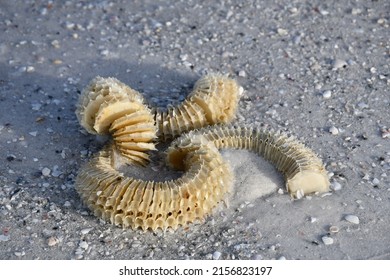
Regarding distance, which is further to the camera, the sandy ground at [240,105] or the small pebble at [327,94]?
the small pebble at [327,94]

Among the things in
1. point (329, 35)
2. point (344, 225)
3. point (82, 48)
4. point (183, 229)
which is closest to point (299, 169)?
point (344, 225)

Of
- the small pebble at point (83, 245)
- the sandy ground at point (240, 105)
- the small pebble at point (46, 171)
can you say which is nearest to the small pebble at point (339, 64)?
the sandy ground at point (240, 105)

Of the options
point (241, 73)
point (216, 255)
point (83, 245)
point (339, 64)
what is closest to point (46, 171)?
point (83, 245)

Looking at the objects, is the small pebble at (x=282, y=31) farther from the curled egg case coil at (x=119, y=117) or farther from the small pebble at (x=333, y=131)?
the curled egg case coil at (x=119, y=117)

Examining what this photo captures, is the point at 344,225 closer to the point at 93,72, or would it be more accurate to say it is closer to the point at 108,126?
the point at 108,126

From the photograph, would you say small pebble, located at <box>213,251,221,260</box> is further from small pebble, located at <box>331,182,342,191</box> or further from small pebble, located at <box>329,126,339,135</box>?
small pebble, located at <box>329,126,339,135</box>

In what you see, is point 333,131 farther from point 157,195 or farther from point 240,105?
point 157,195

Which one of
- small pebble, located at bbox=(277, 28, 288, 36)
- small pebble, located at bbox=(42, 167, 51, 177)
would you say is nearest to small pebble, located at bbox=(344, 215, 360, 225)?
small pebble, located at bbox=(42, 167, 51, 177)
